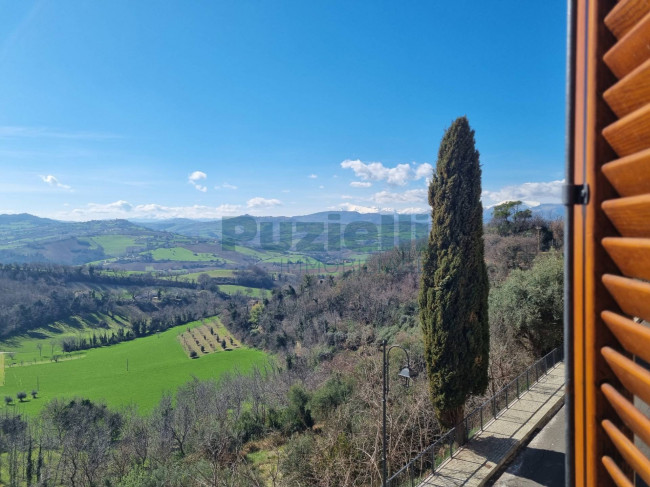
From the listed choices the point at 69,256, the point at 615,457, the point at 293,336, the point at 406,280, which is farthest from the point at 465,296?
the point at 69,256

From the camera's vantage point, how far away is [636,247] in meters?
0.61

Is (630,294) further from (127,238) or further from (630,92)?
(127,238)

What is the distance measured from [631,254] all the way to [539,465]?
32.0 feet

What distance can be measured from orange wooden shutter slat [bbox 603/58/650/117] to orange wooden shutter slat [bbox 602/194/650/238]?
6.4 inches

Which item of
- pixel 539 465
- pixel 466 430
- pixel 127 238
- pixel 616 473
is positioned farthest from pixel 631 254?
pixel 127 238

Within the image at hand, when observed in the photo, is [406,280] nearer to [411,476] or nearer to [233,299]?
[411,476]

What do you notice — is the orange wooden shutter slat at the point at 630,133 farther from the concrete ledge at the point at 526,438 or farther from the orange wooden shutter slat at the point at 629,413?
the concrete ledge at the point at 526,438

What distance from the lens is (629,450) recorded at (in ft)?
2.24

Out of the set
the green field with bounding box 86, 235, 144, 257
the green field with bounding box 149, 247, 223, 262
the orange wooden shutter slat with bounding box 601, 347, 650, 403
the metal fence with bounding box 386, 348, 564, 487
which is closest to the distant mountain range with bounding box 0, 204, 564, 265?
the green field with bounding box 86, 235, 144, 257

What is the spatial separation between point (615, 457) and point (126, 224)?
202 metres

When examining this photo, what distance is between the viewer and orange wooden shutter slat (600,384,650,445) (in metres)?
0.63

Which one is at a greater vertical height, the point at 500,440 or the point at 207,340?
the point at 500,440

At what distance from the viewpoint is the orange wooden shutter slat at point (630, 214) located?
23.4 inches

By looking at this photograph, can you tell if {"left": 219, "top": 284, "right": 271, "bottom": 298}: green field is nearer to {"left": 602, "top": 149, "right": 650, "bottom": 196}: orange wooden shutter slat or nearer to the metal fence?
the metal fence
